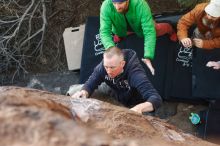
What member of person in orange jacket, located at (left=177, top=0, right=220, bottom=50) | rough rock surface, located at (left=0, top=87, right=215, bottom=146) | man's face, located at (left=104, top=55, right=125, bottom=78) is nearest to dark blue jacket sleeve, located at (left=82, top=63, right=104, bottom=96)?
man's face, located at (left=104, top=55, right=125, bottom=78)

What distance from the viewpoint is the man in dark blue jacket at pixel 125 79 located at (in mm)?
2862

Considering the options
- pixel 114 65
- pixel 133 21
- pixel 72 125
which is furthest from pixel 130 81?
pixel 72 125

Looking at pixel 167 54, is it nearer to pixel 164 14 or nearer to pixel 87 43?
pixel 164 14

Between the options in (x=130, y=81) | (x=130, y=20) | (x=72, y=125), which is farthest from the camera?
(x=130, y=20)

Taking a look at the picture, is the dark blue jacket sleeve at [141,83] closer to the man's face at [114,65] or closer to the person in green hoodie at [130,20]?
the man's face at [114,65]

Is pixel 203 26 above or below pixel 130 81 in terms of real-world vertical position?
above

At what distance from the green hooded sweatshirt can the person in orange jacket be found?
9.6 inches

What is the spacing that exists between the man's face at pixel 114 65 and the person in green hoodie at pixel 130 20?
0.58 m

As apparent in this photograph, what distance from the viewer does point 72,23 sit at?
5008 millimetres

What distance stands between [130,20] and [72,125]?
2659 millimetres

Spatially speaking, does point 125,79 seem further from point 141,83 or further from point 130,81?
point 141,83

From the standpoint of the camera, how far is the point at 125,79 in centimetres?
307

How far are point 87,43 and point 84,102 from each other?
115 inches

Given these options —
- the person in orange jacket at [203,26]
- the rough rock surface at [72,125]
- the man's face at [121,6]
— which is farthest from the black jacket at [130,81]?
the rough rock surface at [72,125]
